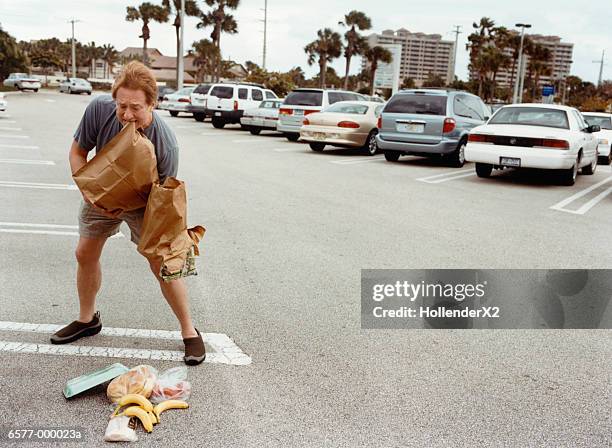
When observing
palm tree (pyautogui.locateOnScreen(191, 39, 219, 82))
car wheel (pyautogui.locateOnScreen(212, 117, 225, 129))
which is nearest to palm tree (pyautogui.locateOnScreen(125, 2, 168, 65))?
palm tree (pyautogui.locateOnScreen(191, 39, 219, 82))

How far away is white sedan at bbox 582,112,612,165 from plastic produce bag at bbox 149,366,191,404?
16.8 meters

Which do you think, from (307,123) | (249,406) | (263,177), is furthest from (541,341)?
(307,123)

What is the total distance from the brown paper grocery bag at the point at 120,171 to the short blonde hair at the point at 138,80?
0.61ft

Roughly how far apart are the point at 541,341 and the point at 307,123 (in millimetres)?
13224

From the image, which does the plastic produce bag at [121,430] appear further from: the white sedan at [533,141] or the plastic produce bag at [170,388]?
the white sedan at [533,141]

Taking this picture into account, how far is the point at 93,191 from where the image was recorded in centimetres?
328

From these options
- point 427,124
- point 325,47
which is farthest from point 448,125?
point 325,47

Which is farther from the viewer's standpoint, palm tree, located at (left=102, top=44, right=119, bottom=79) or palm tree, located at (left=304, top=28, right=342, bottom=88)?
palm tree, located at (left=102, top=44, right=119, bottom=79)

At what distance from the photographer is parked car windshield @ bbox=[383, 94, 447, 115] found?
14625mm

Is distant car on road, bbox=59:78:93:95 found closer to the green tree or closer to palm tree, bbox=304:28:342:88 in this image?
the green tree

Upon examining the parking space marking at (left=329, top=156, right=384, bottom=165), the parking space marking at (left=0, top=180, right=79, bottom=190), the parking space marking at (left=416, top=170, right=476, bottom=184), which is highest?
the parking space marking at (left=416, top=170, right=476, bottom=184)

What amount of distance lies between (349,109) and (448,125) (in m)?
3.75

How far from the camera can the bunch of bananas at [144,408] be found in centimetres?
302

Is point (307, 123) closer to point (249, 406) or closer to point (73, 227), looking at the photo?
point (73, 227)
